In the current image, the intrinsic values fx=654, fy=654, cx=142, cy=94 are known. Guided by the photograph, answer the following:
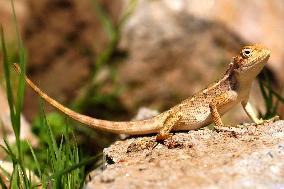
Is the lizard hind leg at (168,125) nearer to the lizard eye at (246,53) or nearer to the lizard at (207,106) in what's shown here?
the lizard at (207,106)

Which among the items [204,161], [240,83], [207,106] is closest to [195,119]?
[207,106]

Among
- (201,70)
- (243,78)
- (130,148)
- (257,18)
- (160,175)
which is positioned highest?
(257,18)

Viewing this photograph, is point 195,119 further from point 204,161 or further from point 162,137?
point 204,161

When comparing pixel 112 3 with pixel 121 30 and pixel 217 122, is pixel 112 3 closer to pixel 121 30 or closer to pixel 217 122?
pixel 121 30

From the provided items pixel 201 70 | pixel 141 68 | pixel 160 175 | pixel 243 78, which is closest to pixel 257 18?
pixel 201 70

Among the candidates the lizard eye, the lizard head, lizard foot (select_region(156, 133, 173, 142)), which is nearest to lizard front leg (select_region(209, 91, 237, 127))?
the lizard head

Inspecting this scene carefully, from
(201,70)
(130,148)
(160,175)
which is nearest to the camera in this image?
(160,175)

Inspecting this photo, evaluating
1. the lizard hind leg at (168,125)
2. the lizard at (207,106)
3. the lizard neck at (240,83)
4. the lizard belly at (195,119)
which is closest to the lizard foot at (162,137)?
the lizard hind leg at (168,125)

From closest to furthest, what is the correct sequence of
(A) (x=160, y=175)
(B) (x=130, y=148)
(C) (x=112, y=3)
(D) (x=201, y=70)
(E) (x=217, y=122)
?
(A) (x=160, y=175) → (B) (x=130, y=148) → (E) (x=217, y=122) → (D) (x=201, y=70) → (C) (x=112, y=3)
